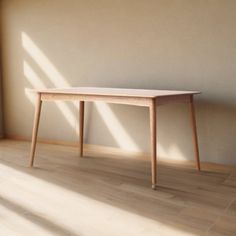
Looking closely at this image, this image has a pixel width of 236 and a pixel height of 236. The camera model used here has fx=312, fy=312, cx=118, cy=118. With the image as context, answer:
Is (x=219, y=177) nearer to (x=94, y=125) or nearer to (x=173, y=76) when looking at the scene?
(x=173, y=76)

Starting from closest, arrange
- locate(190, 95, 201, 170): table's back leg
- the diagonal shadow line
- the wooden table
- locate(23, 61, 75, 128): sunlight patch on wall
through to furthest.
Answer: the diagonal shadow line
the wooden table
locate(190, 95, 201, 170): table's back leg
locate(23, 61, 75, 128): sunlight patch on wall

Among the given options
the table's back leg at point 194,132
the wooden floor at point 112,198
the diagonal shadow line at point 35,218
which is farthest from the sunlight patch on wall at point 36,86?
the diagonal shadow line at point 35,218

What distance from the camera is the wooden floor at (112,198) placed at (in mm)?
1248

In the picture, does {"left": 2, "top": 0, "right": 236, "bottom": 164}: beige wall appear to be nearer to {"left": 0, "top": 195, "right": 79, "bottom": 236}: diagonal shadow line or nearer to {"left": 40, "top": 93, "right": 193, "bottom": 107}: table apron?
{"left": 40, "top": 93, "right": 193, "bottom": 107}: table apron

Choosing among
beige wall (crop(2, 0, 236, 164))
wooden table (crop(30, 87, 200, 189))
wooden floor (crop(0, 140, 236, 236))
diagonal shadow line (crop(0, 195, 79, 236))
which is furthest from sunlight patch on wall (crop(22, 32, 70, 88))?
diagonal shadow line (crop(0, 195, 79, 236))

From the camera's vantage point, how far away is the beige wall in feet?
6.63

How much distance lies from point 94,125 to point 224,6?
4.34ft

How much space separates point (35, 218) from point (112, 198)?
40 centimetres

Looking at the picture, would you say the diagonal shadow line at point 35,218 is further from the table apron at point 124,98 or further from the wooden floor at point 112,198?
the table apron at point 124,98

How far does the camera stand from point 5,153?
2521 millimetres

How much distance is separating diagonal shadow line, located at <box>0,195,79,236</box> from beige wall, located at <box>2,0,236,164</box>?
1.13 metres

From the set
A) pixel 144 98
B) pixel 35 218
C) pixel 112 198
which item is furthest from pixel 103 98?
pixel 35 218

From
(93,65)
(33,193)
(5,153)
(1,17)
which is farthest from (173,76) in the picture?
(1,17)

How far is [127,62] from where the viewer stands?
2377 millimetres
